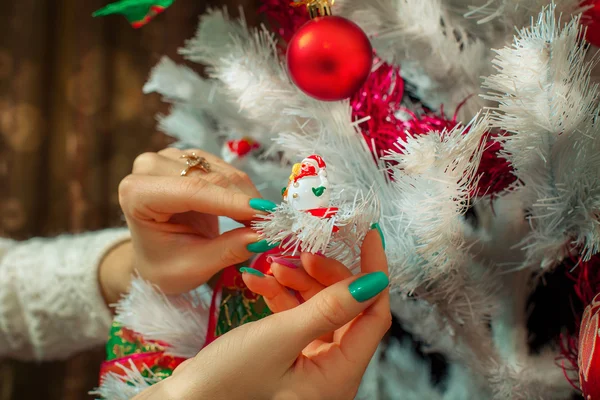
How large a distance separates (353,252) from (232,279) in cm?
18

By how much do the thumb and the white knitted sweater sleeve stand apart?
19.8 inches

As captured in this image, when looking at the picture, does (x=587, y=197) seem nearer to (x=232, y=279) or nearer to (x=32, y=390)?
(x=232, y=279)

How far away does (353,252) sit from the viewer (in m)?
0.40

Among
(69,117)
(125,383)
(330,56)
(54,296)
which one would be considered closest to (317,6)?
(330,56)

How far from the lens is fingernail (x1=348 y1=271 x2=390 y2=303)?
13.3 inches

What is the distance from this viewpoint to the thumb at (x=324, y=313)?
333 millimetres

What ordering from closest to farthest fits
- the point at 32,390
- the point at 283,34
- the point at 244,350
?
1. the point at 244,350
2. the point at 283,34
3. the point at 32,390

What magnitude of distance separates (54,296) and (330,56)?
589 mm

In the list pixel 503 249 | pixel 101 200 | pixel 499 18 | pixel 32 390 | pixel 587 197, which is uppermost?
pixel 499 18

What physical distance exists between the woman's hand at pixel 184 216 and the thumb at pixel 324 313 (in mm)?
106

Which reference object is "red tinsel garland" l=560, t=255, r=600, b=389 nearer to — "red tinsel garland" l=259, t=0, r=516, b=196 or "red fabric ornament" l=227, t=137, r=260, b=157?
"red tinsel garland" l=259, t=0, r=516, b=196

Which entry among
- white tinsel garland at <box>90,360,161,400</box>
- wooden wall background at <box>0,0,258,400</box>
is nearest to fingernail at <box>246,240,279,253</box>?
white tinsel garland at <box>90,360,161,400</box>

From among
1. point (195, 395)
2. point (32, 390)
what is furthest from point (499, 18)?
point (32, 390)

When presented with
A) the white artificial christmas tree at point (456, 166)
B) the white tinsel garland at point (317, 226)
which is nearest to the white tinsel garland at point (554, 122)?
the white artificial christmas tree at point (456, 166)
